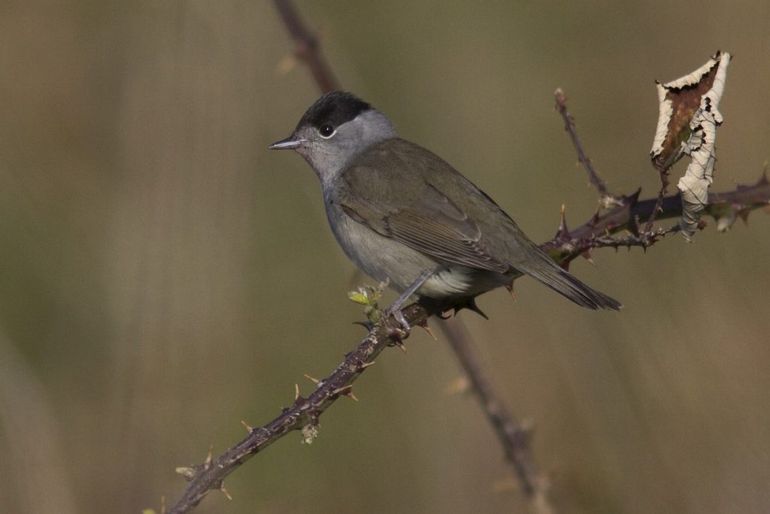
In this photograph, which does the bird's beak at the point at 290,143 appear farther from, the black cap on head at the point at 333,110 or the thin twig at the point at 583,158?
the thin twig at the point at 583,158

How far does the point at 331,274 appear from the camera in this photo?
828cm

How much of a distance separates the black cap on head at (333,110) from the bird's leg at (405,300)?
5.10 feet

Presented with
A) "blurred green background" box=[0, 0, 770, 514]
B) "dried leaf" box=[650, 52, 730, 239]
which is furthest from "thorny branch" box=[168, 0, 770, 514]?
"blurred green background" box=[0, 0, 770, 514]

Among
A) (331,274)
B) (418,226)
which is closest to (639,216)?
(418,226)

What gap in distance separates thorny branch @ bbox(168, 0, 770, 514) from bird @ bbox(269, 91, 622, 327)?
28 centimetres

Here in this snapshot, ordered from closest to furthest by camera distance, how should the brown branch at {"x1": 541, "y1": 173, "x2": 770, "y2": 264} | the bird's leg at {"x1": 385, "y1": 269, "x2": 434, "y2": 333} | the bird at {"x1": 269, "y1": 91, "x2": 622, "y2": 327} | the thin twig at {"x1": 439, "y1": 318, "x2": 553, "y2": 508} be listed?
the brown branch at {"x1": 541, "y1": 173, "x2": 770, "y2": 264} < the thin twig at {"x1": 439, "y1": 318, "x2": 553, "y2": 508} < the bird's leg at {"x1": 385, "y1": 269, "x2": 434, "y2": 333} < the bird at {"x1": 269, "y1": 91, "x2": 622, "y2": 327}

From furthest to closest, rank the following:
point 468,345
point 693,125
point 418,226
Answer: point 418,226 < point 468,345 < point 693,125

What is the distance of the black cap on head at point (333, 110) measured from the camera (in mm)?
6043

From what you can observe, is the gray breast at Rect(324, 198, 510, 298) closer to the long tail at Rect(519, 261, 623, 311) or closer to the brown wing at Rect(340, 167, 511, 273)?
the brown wing at Rect(340, 167, 511, 273)

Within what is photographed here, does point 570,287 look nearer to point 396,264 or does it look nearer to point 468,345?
point 468,345

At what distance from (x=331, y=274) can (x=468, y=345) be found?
3994mm

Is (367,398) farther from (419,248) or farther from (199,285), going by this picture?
(419,248)

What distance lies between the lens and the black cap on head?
6.04m

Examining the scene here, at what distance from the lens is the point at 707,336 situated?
17.9ft
